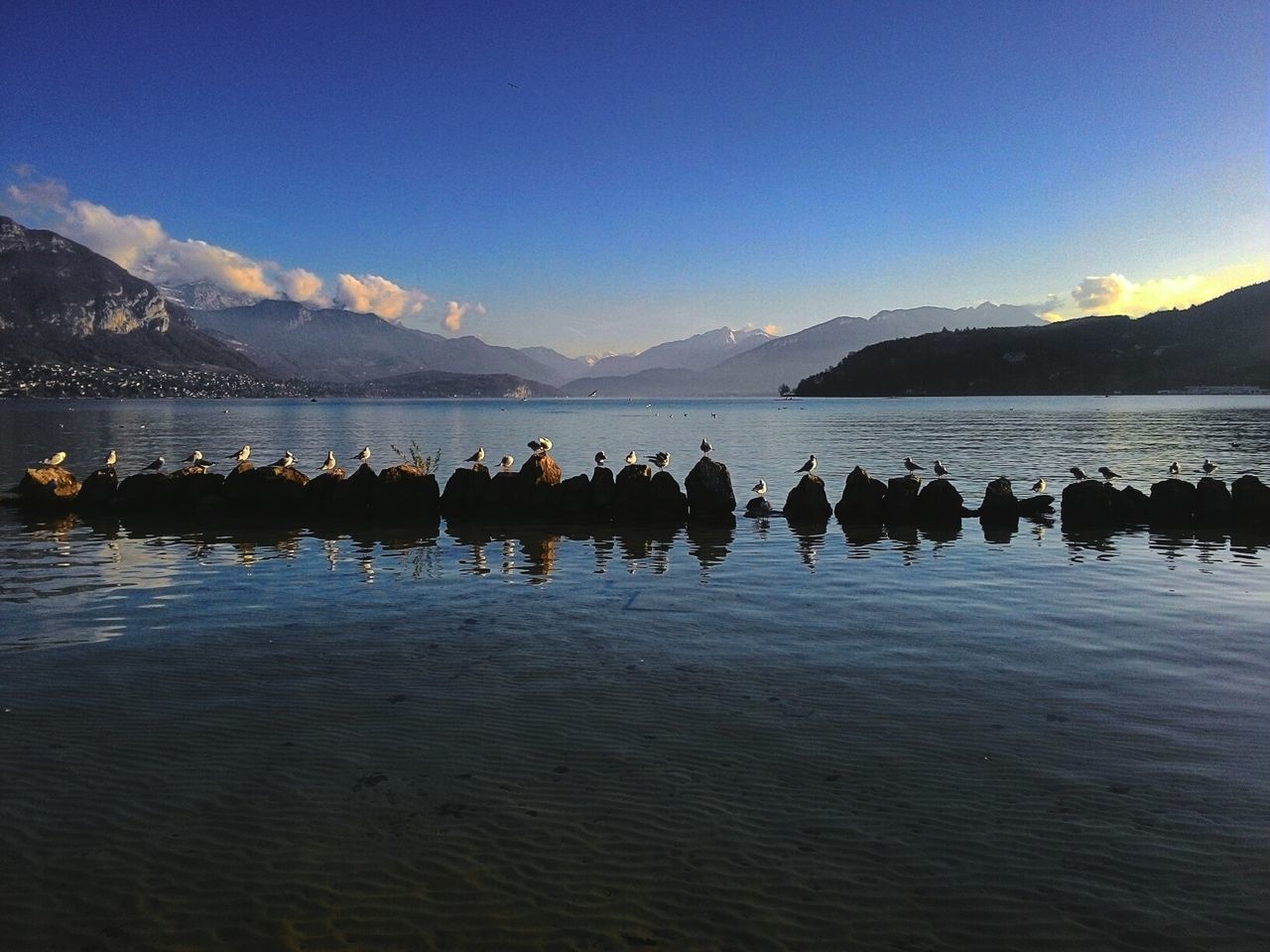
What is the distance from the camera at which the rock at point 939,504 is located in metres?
24.9

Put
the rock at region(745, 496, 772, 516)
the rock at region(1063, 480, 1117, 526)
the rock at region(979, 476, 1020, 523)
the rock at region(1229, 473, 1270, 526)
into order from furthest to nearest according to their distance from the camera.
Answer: the rock at region(745, 496, 772, 516) < the rock at region(979, 476, 1020, 523) < the rock at region(1063, 480, 1117, 526) < the rock at region(1229, 473, 1270, 526)

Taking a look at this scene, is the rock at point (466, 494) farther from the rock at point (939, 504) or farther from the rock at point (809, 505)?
the rock at point (939, 504)

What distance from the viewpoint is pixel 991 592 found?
15852 millimetres

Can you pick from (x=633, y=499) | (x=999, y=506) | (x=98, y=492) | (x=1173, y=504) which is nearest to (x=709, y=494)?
(x=633, y=499)


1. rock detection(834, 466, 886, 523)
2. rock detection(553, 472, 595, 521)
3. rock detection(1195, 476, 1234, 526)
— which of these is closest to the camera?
rock detection(1195, 476, 1234, 526)

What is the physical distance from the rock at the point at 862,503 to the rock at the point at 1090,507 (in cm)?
559

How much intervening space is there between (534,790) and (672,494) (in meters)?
18.5

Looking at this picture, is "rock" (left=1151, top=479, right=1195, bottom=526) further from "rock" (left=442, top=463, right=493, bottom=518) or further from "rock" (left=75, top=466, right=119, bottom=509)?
"rock" (left=75, top=466, right=119, bottom=509)

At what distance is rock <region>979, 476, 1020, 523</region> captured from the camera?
24625 millimetres

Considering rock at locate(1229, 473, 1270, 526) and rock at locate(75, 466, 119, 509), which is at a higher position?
rock at locate(75, 466, 119, 509)

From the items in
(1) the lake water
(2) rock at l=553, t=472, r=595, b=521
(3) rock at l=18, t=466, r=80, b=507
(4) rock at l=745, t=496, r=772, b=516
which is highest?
(3) rock at l=18, t=466, r=80, b=507

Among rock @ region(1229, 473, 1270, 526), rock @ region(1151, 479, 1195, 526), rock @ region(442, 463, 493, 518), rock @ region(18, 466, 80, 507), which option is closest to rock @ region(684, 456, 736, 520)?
rock @ region(442, 463, 493, 518)

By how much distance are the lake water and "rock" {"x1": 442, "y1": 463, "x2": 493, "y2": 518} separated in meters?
8.52

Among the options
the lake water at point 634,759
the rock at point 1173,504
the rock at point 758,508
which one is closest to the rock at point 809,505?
the rock at point 758,508
